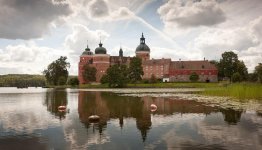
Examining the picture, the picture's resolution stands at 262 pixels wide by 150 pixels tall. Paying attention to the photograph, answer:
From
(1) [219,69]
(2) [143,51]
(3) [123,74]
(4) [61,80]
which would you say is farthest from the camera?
(2) [143,51]

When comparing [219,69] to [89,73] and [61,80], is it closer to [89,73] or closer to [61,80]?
[89,73]

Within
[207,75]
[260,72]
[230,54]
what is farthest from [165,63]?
[260,72]

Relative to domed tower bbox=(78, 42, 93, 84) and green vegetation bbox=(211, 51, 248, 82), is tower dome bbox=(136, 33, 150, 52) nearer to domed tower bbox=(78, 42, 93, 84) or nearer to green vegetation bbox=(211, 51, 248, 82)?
domed tower bbox=(78, 42, 93, 84)

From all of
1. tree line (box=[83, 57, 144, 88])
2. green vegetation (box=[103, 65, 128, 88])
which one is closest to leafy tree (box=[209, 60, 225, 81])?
tree line (box=[83, 57, 144, 88])

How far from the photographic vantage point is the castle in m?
137

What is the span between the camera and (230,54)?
117 metres

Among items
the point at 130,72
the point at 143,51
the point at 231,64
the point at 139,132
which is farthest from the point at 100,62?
the point at 139,132

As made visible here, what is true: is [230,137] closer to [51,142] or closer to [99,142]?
[99,142]

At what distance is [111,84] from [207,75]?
48210mm

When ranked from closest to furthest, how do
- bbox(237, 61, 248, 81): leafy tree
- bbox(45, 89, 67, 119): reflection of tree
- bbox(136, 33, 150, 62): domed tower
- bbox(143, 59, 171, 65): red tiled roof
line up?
bbox(45, 89, 67, 119): reflection of tree < bbox(237, 61, 248, 81): leafy tree < bbox(143, 59, 171, 65): red tiled roof < bbox(136, 33, 150, 62): domed tower

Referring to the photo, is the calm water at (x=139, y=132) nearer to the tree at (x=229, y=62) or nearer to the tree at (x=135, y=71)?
the tree at (x=135, y=71)

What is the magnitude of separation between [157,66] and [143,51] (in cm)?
1691

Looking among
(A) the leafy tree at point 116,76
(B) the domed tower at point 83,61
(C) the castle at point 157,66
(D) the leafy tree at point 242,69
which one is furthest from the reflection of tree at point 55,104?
(B) the domed tower at point 83,61

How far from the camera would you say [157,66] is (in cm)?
14962
